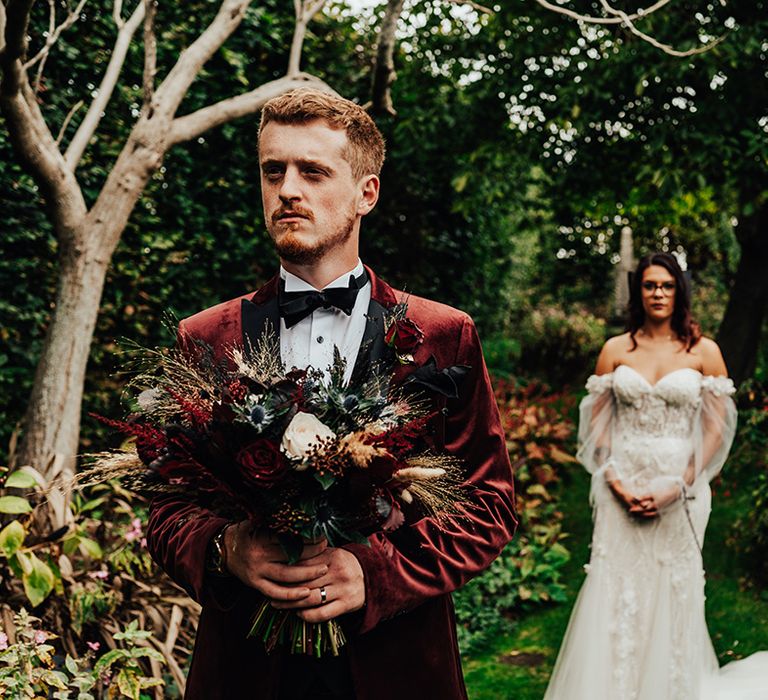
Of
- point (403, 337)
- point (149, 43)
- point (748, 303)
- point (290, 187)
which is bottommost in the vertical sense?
point (403, 337)

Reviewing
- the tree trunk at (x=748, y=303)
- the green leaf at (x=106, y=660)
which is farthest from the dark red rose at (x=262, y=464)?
the tree trunk at (x=748, y=303)

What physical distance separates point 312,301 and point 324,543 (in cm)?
61

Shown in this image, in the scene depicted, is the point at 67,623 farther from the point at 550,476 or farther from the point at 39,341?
the point at 550,476

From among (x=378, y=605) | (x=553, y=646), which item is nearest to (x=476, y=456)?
(x=378, y=605)

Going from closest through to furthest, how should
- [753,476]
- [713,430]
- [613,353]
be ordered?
[713,430], [613,353], [753,476]

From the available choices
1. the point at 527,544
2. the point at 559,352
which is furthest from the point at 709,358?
the point at 559,352

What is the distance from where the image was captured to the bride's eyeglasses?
4.68 metres

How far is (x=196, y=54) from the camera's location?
4945 mm

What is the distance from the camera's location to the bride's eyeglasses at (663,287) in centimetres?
468

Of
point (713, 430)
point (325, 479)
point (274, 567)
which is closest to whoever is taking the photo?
point (325, 479)

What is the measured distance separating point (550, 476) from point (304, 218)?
6610 millimetres

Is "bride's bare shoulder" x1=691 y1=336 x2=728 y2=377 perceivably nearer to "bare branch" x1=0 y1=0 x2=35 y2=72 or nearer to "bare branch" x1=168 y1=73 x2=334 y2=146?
"bare branch" x1=168 y1=73 x2=334 y2=146

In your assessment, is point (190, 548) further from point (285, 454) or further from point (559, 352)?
point (559, 352)

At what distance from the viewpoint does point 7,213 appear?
18.2 feet
